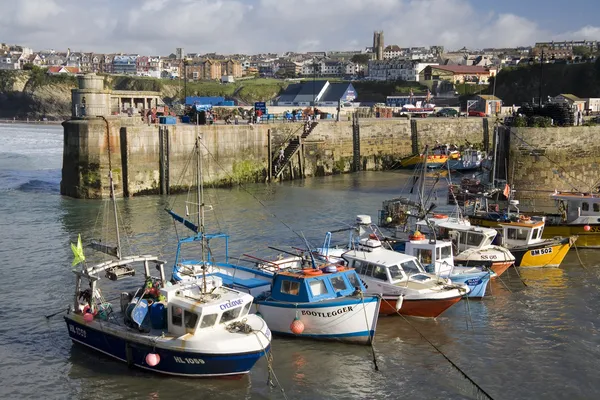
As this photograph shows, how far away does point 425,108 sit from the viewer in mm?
79438

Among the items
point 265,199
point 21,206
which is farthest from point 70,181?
point 265,199

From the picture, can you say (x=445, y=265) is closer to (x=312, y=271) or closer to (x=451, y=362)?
(x=312, y=271)

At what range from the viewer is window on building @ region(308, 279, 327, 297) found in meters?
18.2

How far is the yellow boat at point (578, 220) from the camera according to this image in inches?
1103

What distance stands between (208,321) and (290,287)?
119 inches

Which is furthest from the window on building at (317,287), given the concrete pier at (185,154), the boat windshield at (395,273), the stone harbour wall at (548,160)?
the stone harbour wall at (548,160)

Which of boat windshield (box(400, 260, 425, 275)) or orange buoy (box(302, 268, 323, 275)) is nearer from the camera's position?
orange buoy (box(302, 268, 323, 275))

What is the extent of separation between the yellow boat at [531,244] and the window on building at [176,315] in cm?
1386

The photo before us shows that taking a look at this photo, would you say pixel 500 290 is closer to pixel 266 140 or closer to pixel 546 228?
pixel 546 228

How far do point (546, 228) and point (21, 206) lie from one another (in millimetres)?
25294

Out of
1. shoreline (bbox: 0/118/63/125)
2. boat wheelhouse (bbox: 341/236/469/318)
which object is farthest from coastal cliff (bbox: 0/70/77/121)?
boat wheelhouse (bbox: 341/236/469/318)

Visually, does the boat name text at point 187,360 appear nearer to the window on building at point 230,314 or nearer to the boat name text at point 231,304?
the window on building at point 230,314

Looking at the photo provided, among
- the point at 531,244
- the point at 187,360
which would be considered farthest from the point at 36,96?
the point at 187,360

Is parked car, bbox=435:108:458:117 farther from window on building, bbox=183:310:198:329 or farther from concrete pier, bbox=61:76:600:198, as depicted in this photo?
window on building, bbox=183:310:198:329
